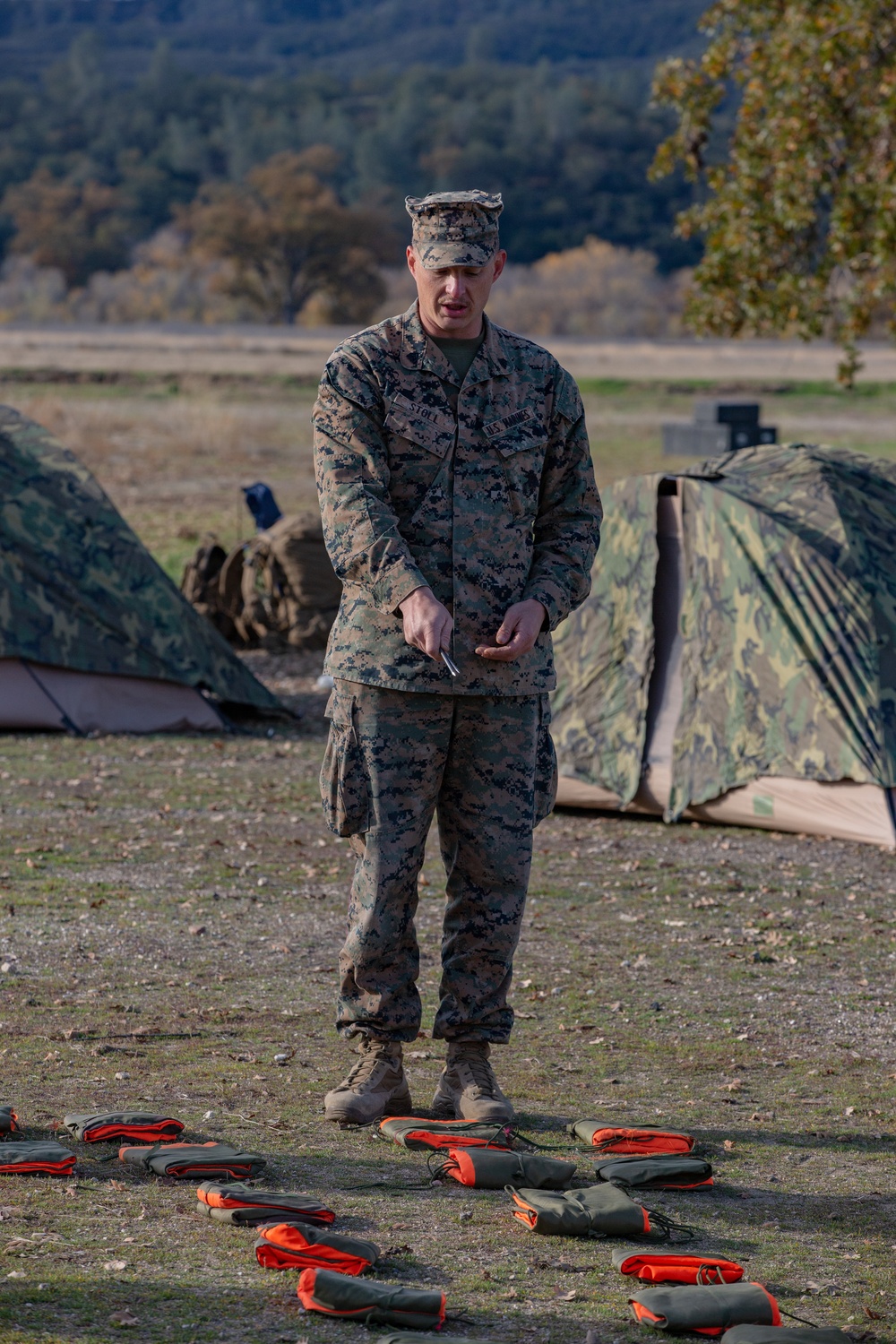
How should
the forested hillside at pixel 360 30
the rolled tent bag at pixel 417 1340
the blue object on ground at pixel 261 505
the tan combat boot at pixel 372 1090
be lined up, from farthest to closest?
the forested hillside at pixel 360 30 → the blue object on ground at pixel 261 505 → the tan combat boot at pixel 372 1090 → the rolled tent bag at pixel 417 1340

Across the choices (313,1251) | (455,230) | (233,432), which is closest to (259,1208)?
(313,1251)

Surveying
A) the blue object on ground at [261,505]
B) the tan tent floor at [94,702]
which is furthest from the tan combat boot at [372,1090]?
the blue object on ground at [261,505]

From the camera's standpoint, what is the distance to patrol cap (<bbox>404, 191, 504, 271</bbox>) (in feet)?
13.5

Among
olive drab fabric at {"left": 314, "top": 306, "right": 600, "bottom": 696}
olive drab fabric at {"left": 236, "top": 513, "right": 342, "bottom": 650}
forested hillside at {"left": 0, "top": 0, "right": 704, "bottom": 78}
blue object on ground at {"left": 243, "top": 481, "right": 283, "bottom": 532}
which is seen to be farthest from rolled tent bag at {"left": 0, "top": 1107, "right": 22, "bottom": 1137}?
forested hillside at {"left": 0, "top": 0, "right": 704, "bottom": 78}

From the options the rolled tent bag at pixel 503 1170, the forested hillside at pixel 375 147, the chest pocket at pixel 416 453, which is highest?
the forested hillside at pixel 375 147

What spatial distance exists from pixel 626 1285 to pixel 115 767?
6.39 m

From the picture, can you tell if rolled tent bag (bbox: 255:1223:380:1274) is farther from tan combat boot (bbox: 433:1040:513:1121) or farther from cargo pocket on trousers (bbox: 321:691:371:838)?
cargo pocket on trousers (bbox: 321:691:371:838)

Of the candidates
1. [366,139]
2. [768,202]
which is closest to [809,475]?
A: [768,202]

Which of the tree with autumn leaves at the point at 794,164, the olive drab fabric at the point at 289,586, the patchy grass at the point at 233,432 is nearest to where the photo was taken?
the tree with autumn leaves at the point at 794,164

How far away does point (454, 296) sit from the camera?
163 inches

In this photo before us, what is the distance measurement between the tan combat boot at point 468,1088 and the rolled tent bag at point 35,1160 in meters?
0.99

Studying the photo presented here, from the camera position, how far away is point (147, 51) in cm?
14912

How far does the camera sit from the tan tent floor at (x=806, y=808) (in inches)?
311

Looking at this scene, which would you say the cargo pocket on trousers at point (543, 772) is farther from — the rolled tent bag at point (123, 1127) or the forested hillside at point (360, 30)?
the forested hillside at point (360, 30)
